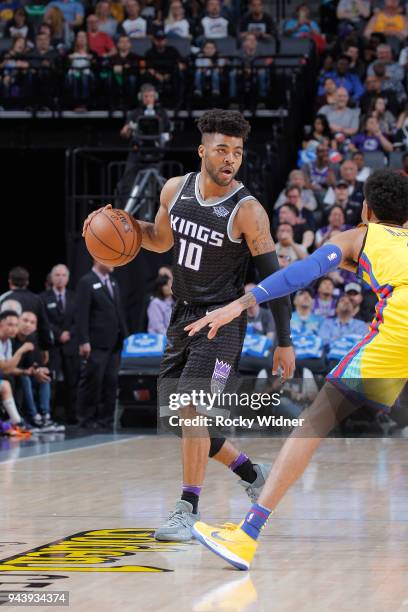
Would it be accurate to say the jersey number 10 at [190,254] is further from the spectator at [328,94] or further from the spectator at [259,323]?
the spectator at [328,94]

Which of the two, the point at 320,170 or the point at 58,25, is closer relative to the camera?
the point at 320,170

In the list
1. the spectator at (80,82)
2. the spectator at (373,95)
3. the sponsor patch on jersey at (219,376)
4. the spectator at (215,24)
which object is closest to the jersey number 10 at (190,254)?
the sponsor patch on jersey at (219,376)

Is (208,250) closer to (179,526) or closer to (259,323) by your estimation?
(179,526)

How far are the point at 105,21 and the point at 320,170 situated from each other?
5.16 metres

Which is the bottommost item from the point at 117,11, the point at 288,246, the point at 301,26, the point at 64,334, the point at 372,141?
the point at 64,334

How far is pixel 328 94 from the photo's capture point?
53.8ft

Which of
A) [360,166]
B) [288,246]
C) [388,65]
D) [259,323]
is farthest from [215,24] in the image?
[259,323]

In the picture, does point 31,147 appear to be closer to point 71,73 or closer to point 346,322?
point 71,73

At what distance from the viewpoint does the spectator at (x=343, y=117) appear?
15898 mm

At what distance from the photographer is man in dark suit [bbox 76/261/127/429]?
1228 centimetres

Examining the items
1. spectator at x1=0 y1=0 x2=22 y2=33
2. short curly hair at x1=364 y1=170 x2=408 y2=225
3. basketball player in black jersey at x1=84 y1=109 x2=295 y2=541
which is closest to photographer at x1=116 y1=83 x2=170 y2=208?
spectator at x1=0 y1=0 x2=22 y2=33

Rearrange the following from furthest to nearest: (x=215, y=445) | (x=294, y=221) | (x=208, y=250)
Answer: (x=294, y=221) → (x=215, y=445) → (x=208, y=250)

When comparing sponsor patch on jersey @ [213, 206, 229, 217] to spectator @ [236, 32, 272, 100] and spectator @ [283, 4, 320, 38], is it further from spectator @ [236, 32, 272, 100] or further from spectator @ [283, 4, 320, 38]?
spectator @ [283, 4, 320, 38]

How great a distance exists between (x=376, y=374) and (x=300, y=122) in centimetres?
1308
